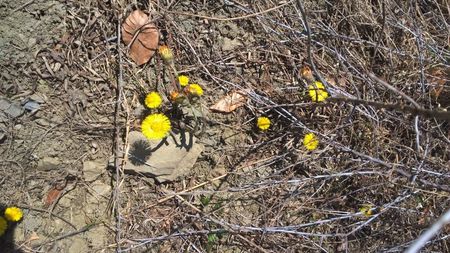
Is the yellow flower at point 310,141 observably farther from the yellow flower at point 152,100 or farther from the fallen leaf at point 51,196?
the fallen leaf at point 51,196

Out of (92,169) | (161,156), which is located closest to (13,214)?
(92,169)

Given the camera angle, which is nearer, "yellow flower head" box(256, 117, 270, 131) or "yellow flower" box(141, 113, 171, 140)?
"yellow flower" box(141, 113, 171, 140)

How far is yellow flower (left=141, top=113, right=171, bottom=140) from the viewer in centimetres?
223

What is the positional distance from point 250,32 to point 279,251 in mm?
1221

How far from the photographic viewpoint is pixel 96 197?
229 cm

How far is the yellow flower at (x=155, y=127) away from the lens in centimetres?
223

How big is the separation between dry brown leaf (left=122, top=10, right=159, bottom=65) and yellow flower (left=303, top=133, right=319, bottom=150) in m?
0.95

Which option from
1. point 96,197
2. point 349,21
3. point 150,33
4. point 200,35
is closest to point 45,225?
point 96,197

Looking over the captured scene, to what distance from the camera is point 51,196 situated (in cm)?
223

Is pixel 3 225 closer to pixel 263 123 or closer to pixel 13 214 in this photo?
pixel 13 214

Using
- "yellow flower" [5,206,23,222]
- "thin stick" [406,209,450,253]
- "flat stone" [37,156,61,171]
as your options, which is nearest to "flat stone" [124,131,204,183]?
"flat stone" [37,156,61,171]

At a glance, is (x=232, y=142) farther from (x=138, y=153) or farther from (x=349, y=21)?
(x=349, y=21)

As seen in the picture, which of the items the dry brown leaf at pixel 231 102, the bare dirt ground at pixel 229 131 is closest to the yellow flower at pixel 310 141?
the bare dirt ground at pixel 229 131

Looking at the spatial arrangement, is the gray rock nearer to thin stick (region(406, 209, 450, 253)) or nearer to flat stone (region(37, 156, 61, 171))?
flat stone (region(37, 156, 61, 171))
